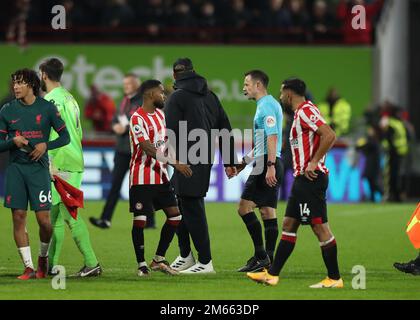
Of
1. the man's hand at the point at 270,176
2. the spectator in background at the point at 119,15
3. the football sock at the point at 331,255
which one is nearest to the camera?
the football sock at the point at 331,255

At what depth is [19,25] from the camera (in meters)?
25.3

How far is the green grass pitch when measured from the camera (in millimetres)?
10148

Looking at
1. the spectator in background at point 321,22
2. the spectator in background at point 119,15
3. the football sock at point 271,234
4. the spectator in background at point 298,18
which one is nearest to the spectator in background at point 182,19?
the spectator in background at point 119,15

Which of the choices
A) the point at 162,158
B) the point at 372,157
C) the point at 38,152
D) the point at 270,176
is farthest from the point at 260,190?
the point at 372,157

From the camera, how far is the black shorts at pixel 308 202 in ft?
34.3

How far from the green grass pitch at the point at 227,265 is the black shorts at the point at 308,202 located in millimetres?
652

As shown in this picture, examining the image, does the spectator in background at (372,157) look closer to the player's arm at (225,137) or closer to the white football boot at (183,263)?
the white football boot at (183,263)

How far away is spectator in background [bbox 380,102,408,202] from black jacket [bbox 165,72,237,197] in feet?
38.8

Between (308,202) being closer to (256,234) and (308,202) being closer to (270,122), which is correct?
(270,122)

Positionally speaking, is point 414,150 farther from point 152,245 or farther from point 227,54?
point 152,245
